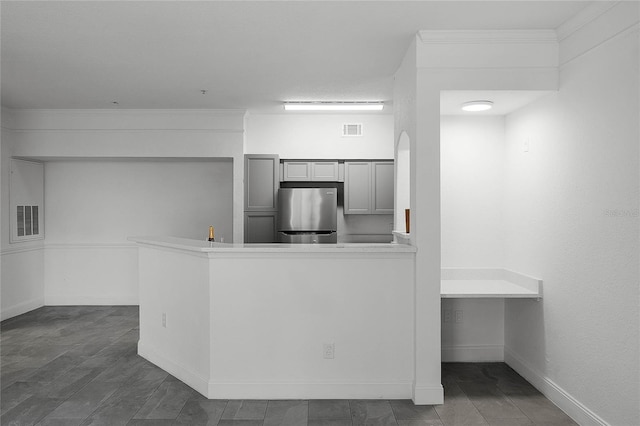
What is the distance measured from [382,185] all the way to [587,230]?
3178mm

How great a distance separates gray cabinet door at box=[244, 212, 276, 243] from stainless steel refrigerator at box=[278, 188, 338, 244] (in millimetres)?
137

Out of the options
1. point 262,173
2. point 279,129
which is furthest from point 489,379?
point 279,129

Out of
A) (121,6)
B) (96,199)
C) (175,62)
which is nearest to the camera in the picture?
(121,6)

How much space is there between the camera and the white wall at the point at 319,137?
19.5ft

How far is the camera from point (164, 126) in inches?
227

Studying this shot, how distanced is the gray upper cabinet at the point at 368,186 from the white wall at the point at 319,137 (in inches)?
6.0

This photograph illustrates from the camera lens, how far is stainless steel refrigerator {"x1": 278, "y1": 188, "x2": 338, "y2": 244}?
18.4ft

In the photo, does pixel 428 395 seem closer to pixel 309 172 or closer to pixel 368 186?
pixel 368 186

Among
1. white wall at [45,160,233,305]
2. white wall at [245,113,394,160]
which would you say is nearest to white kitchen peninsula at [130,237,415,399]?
white wall at [245,113,394,160]

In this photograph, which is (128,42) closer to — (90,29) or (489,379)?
(90,29)

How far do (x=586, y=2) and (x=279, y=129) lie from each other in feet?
12.8

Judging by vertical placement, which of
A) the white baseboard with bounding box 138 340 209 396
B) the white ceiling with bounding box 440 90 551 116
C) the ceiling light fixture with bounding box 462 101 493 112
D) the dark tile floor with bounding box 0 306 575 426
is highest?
the white ceiling with bounding box 440 90 551 116

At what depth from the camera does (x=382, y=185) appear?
586 cm

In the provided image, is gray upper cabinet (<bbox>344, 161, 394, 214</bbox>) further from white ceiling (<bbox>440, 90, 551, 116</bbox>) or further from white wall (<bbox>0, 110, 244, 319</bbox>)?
white ceiling (<bbox>440, 90, 551, 116</bbox>)
